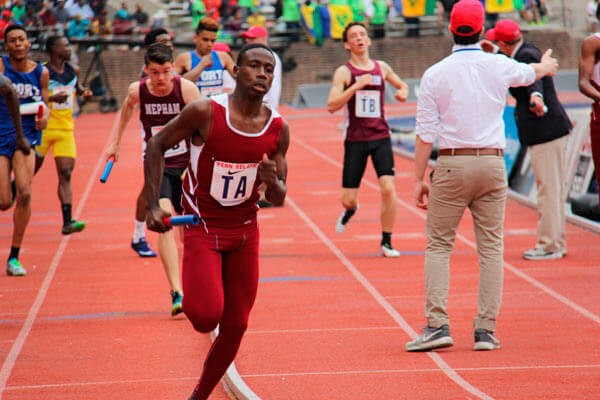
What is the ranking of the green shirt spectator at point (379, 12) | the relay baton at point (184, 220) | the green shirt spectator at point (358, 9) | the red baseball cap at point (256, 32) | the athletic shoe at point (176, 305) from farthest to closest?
the green shirt spectator at point (379, 12) → the green shirt spectator at point (358, 9) → the red baseball cap at point (256, 32) → the athletic shoe at point (176, 305) → the relay baton at point (184, 220)

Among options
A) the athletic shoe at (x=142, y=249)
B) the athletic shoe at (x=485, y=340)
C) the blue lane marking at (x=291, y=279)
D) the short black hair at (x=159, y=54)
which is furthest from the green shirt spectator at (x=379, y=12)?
the athletic shoe at (x=485, y=340)

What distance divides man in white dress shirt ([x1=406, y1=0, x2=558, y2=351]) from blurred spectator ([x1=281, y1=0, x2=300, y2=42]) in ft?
93.1

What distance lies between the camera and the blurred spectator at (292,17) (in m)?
33.7

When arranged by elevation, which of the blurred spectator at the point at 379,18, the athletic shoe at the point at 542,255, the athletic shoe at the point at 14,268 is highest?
the athletic shoe at the point at 14,268

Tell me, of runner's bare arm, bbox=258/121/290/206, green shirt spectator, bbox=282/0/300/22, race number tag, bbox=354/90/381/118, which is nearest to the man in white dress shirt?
runner's bare arm, bbox=258/121/290/206

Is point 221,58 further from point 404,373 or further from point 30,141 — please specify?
point 404,373

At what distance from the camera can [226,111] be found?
4672mm

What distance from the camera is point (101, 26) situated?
104 ft

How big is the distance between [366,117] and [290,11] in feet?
82.6

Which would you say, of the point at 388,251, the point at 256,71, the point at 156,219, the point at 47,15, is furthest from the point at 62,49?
the point at 47,15

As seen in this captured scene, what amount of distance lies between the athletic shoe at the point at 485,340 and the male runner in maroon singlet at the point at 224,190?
1801 millimetres

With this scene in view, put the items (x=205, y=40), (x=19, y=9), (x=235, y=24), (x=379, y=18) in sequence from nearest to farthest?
1. (x=205, y=40)
2. (x=19, y=9)
3. (x=235, y=24)
4. (x=379, y=18)

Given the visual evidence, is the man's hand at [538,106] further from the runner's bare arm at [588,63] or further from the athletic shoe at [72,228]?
the athletic shoe at [72,228]

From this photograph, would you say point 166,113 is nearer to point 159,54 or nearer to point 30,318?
point 159,54
